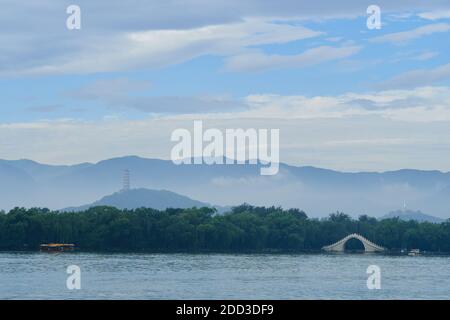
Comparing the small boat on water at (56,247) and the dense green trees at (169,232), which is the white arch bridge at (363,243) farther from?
the small boat on water at (56,247)

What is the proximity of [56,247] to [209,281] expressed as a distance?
4610cm

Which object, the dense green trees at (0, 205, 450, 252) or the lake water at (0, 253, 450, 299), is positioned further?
the dense green trees at (0, 205, 450, 252)

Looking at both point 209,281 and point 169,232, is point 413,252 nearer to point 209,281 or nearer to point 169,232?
point 169,232

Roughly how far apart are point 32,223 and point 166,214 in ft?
53.8

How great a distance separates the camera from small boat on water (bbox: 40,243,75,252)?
92.6 meters

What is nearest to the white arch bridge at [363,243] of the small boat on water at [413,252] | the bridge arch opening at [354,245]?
the bridge arch opening at [354,245]

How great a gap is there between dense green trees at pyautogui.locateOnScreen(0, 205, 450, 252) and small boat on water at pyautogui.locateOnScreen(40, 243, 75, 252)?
2851 mm

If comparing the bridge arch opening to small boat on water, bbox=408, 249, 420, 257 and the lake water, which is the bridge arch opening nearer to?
small boat on water, bbox=408, 249, 420, 257

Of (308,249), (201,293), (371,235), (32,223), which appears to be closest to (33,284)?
(201,293)

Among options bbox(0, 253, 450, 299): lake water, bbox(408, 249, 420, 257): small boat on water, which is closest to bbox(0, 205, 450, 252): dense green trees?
bbox(408, 249, 420, 257): small boat on water

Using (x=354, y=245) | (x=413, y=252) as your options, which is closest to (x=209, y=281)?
(x=413, y=252)

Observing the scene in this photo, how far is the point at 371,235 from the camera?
403 ft

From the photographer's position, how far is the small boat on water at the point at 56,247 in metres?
92.6
